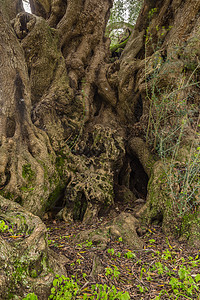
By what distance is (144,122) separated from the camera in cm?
505

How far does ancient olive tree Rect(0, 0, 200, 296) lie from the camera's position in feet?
10.3

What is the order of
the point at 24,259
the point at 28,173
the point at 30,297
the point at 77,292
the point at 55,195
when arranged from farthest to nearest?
the point at 55,195 → the point at 28,173 → the point at 77,292 → the point at 24,259 → the point at 30,297

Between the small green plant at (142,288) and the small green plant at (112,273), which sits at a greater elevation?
the small green plant at (112,273)

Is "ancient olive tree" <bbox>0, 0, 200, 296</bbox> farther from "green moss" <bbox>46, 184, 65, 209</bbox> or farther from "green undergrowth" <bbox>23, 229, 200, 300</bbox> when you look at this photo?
"green undergrowth" <bbox>23, 229, 200, 300</bbox>

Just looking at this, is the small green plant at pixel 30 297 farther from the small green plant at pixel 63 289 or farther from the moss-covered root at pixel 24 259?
the small green plant at pixel 63 289

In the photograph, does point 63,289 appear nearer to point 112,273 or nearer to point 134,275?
point 112,273

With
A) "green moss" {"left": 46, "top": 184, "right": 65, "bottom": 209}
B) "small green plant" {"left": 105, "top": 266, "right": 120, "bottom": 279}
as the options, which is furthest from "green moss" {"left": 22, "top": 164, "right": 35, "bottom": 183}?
"small green plant" {"left": 105, "top": 266, "right": 120, "bottom": 279}

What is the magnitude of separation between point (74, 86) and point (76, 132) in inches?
54.3

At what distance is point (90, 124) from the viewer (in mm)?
5527

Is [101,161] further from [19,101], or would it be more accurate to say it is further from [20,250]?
[20,250]

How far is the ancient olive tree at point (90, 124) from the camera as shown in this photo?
3.12 meters

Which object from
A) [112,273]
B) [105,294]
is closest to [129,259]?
[112,273]

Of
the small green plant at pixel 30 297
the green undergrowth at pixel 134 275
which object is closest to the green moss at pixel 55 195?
the green undergrowth at pixel 134 275

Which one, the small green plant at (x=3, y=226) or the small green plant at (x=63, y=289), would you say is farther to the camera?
the small green plant at (x=3, y=226)
